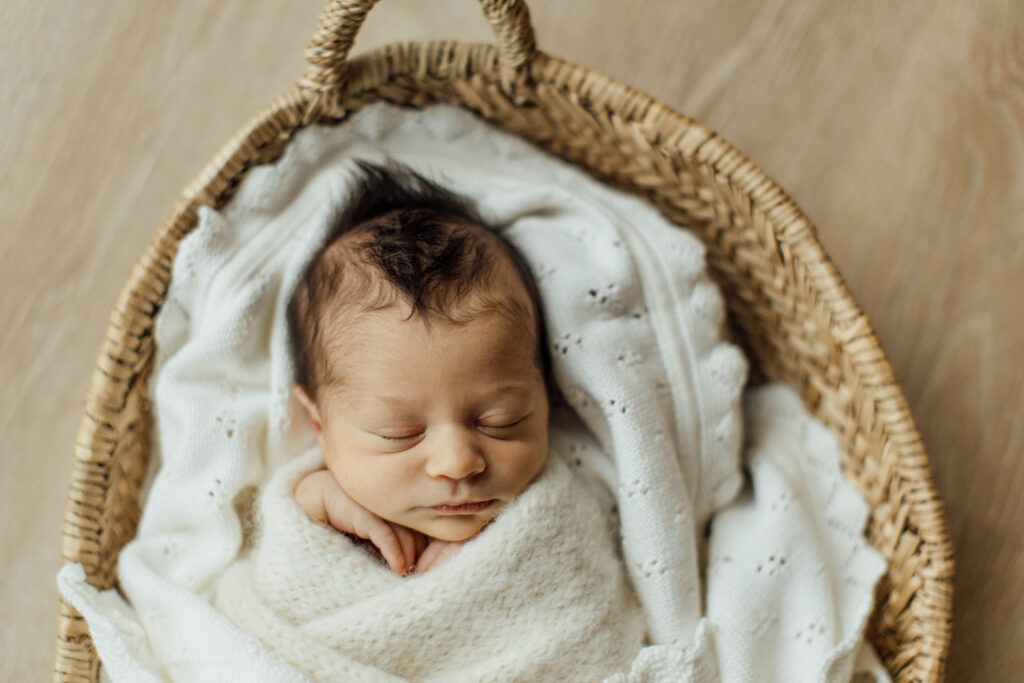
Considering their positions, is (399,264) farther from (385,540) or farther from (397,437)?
(385,540)

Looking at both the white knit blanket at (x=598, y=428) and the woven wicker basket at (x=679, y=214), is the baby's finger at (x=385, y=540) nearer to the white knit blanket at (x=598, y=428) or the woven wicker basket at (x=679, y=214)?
the white knit blanket at (x=598, y=428)

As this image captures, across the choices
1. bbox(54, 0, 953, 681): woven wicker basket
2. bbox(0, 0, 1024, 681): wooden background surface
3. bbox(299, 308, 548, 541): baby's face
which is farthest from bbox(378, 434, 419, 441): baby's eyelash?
bbox(0, 0, 1024, 681): wooden background surface

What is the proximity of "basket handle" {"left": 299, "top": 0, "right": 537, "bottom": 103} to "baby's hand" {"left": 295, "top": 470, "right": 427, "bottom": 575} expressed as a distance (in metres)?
0.52

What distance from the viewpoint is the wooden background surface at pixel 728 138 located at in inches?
57.0

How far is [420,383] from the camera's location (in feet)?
3.34

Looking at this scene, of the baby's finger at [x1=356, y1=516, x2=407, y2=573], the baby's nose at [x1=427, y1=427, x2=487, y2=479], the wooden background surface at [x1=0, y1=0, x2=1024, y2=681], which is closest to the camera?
the baby's nose at [x1=427, y1=427, x2=487, y2=479]

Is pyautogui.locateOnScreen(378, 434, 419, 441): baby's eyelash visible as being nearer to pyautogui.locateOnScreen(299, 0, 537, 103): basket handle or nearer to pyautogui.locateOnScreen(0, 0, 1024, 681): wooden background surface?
pyautogui.locateOnScreen(299, 0, 537, 103): basket handle

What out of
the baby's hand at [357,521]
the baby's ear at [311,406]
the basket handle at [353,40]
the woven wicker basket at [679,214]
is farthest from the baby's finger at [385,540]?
the basket handle at [353,40]

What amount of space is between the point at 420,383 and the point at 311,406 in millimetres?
210

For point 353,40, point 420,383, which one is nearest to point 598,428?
point 420,383

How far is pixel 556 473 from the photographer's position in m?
1.14

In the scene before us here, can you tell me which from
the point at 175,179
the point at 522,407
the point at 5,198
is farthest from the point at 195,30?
the point at 522,407

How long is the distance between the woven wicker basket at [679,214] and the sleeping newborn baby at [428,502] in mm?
197

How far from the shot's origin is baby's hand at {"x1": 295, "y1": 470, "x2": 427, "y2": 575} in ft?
3.63
